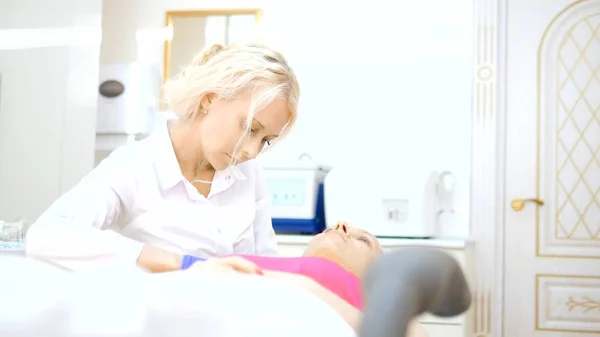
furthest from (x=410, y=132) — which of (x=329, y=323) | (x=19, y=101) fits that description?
(x=329, y=323)

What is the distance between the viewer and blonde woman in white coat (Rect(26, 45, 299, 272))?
1.42m

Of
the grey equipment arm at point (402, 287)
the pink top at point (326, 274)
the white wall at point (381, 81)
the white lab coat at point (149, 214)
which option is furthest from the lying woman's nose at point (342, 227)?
the white wall at point (381, 81)

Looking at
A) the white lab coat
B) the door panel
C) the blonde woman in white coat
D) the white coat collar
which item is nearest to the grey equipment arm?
the white lab coat

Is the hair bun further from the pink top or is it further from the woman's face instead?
the pink top

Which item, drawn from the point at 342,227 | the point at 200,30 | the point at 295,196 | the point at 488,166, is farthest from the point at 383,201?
the point at 342,227

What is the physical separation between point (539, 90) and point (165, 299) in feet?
10.7

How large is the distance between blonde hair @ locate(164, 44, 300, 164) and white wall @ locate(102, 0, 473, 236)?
211cm

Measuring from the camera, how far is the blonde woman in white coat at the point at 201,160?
4.67ft

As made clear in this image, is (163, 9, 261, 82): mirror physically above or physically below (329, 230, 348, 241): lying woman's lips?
above

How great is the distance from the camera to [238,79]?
144cm

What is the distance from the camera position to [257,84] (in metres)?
1.45

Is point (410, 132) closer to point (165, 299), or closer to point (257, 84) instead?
point (257, 84)

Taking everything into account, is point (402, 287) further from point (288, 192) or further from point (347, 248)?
point (288, 192)

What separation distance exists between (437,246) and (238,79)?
1600 millimetres
